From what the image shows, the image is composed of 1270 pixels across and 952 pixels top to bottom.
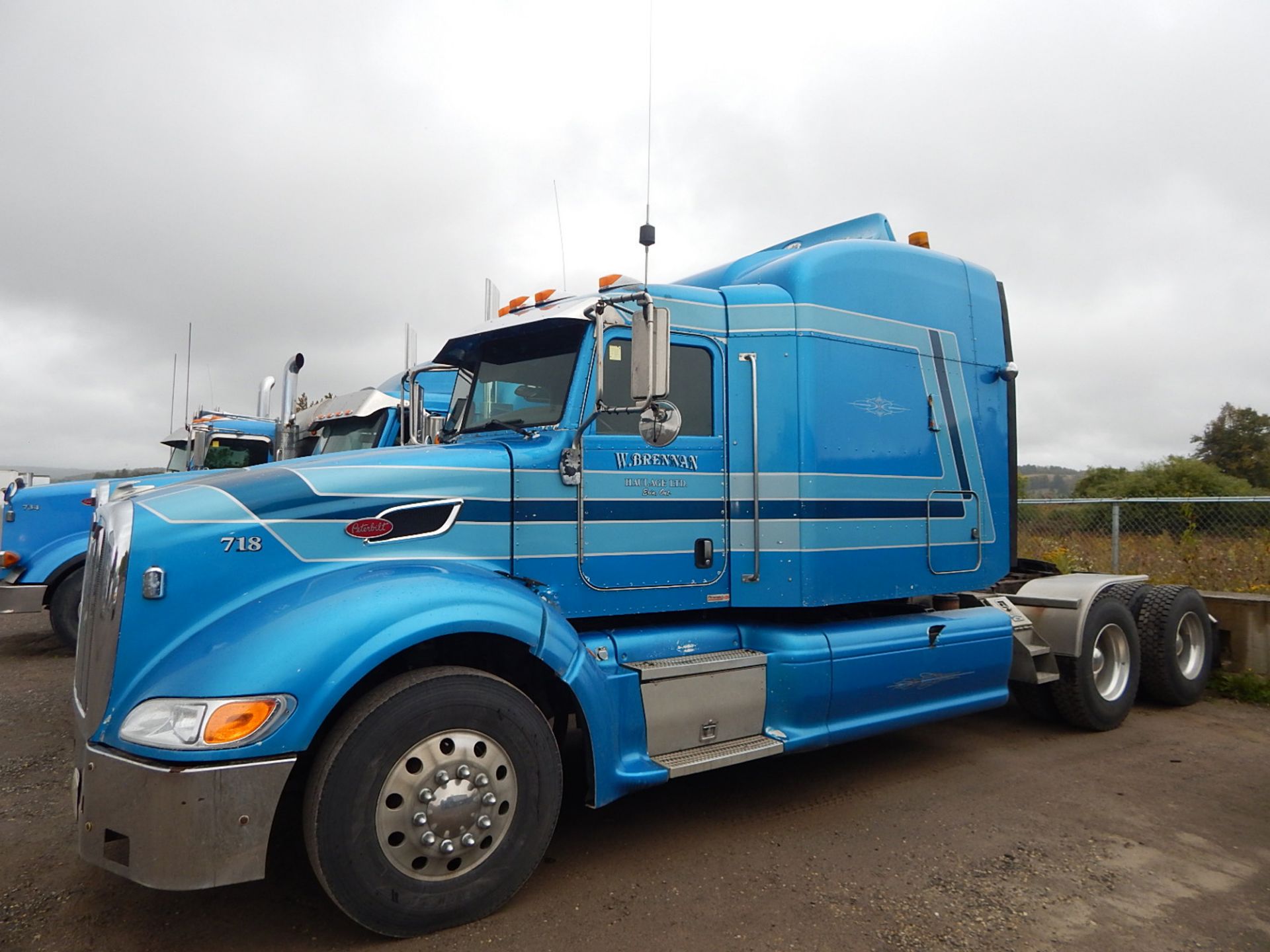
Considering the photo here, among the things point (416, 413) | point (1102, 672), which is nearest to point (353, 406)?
point (416, 413)

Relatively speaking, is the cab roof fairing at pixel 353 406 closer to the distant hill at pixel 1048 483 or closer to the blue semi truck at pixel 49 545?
the blue semi truck at pixel 49 545

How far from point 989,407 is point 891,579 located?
176 centimetres

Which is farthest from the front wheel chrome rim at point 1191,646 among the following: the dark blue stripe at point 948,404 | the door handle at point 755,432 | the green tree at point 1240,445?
the green tree at point 1240,445

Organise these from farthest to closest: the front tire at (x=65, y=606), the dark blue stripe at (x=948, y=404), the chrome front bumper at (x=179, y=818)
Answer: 1. the front tire at (x=65, y=606)
2. the dark blue stripe at (x=948, y=404)
3. the chrome front bumper at (x=179, y=818)

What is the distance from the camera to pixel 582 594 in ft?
15.0

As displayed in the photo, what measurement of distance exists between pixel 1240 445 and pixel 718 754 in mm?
32839

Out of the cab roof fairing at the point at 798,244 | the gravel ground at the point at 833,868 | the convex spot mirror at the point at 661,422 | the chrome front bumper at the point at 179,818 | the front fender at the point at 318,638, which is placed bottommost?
the gravel ground at the point at 833,868

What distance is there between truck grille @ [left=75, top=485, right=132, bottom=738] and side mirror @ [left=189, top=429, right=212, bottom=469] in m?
7.67

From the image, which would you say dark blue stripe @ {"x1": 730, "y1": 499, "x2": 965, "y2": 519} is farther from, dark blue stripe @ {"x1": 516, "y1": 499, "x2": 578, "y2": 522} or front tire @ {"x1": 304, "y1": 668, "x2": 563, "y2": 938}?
front tire @ {"x1": 304, "y1": 668, "x2": 563, "y2": 938}

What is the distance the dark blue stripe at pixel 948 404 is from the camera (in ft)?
20.0

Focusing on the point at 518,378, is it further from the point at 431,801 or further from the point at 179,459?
the point at 179,459

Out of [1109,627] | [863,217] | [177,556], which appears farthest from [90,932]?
[1109,627]

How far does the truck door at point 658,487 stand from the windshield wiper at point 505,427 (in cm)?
33

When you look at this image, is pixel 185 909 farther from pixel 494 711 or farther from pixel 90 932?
pixel 494 711
